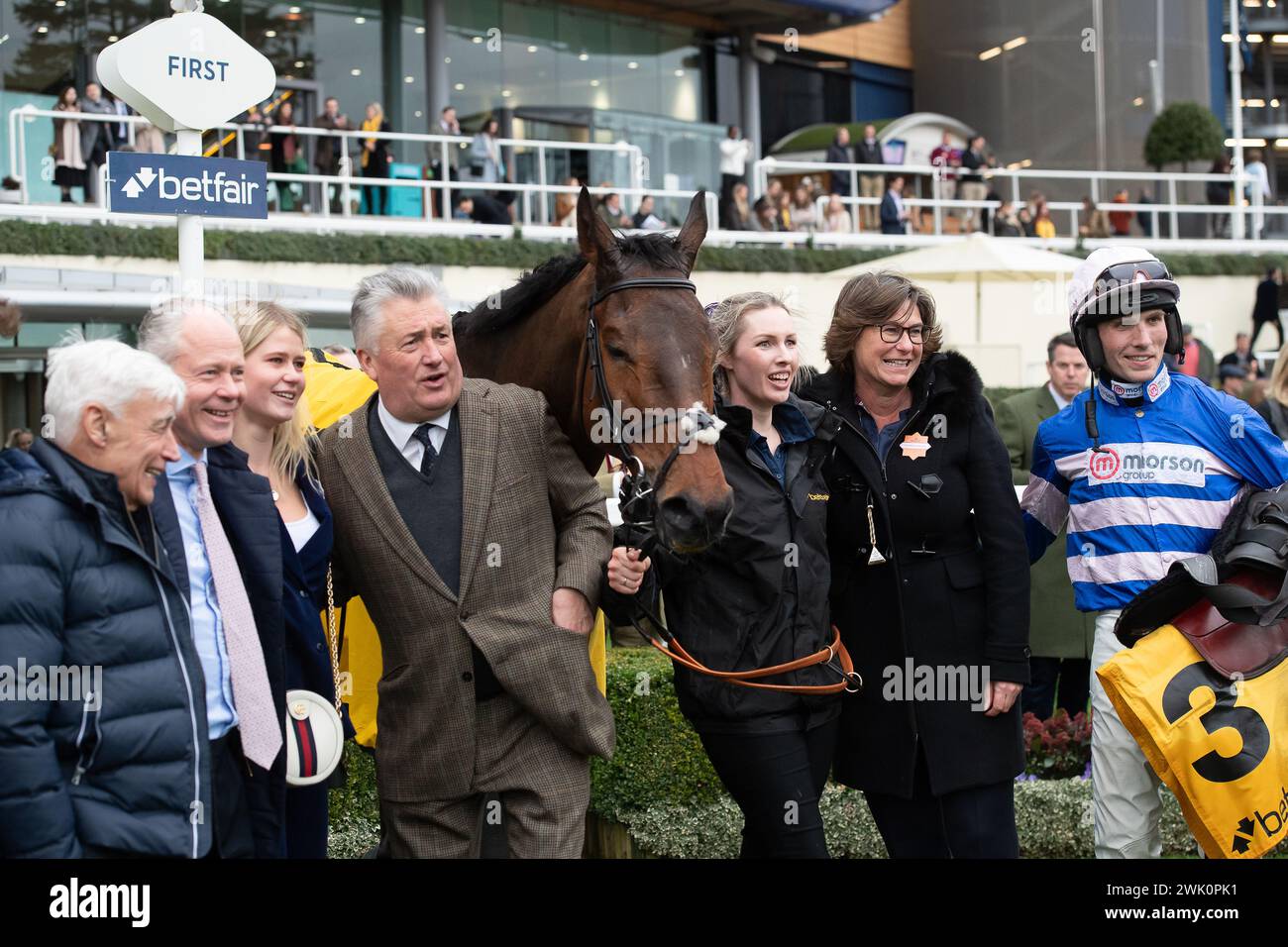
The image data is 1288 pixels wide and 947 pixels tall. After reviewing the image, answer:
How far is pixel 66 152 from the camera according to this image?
1495 cm

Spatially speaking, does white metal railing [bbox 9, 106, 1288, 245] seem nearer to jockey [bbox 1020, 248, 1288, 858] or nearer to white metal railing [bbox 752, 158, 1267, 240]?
white metal railing [bbox 752, 158, 1267, 240]

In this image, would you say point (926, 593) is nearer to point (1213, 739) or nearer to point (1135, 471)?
point (1135, 471)

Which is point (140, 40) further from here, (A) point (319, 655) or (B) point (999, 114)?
(B) point (999, 114)

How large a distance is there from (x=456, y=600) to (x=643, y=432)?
0.61 meters

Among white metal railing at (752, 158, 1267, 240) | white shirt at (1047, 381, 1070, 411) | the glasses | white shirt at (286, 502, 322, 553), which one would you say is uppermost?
white metal railing at (752, 158, 1267, 240)

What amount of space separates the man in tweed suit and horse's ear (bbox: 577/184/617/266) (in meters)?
0.44

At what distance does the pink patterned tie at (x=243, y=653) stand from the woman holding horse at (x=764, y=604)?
90 centimetres

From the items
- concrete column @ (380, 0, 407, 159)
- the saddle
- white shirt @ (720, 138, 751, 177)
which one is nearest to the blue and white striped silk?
the saddle

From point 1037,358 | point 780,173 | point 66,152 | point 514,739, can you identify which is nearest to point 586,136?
point 780,173

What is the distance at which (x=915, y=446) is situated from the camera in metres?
4.16

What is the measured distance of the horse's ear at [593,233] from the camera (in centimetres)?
383

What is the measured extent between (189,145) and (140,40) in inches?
15.2

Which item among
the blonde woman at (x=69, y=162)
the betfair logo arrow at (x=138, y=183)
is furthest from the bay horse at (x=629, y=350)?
the blonde woman at (x=69, y=162)

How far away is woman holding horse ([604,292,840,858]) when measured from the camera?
3789mm
